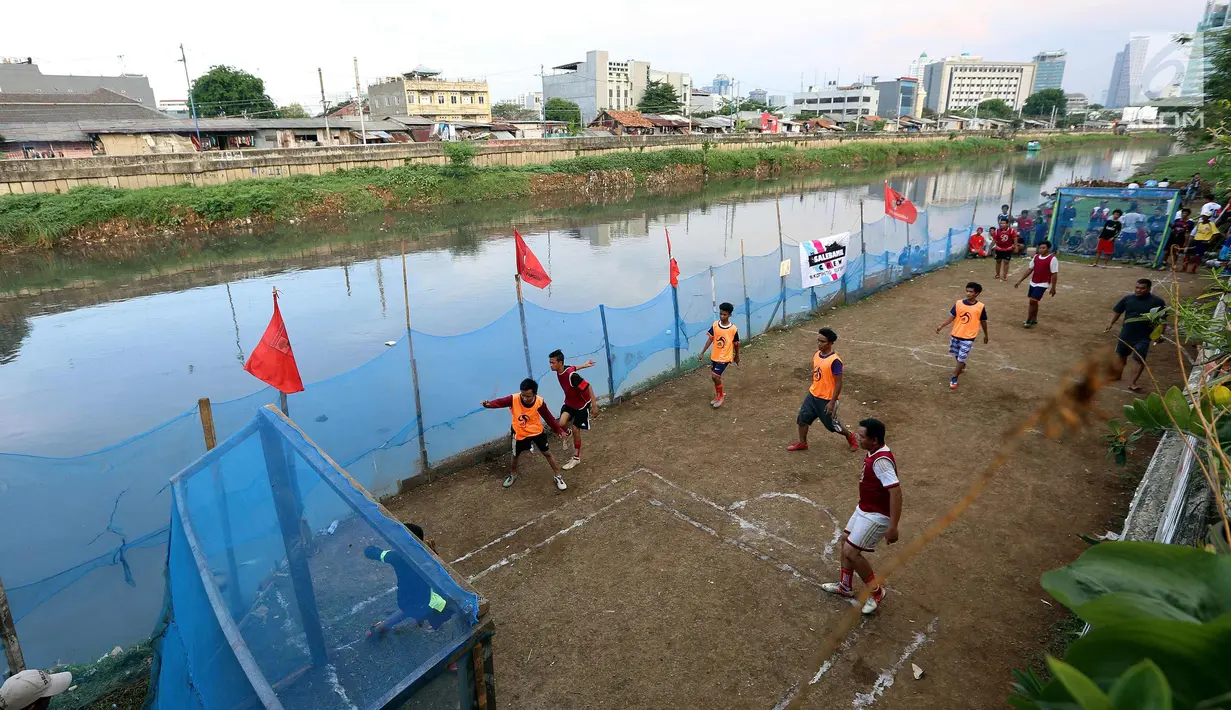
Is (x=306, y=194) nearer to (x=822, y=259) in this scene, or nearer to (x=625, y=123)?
(x=822, y=259)

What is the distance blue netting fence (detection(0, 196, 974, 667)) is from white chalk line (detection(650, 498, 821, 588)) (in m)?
2.73

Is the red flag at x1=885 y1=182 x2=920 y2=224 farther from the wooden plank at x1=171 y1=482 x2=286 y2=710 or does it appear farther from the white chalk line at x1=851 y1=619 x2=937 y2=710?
the wooden plank at x1=171 y1=482 x2=286 y2=710

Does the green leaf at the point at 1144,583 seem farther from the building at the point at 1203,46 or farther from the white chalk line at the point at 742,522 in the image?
the building at the point at 1203,46

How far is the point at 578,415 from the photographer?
8.02m

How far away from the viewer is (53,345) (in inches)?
521

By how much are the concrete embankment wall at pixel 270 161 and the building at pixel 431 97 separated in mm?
29359

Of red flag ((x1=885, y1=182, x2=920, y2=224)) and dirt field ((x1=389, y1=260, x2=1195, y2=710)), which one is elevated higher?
red flag ((x1=885, y1=182, x2=920, y2=224))

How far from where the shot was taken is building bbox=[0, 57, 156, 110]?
5391cm

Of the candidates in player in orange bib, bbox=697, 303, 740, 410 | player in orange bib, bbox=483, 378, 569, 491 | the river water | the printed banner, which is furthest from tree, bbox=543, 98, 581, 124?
player in orange bib, bbox=483, 378, 569, 491

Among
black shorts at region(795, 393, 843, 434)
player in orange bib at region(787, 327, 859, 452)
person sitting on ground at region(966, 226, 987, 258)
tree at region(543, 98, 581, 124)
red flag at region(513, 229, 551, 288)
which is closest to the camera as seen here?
player in orange bib at region(787, 327, 859, 452)

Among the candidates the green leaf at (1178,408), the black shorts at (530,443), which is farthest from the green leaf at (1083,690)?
the black shorts at (530,443)

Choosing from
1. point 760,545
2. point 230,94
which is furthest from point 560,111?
point 760,545

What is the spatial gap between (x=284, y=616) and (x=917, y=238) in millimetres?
20335

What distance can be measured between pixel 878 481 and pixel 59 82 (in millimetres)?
78041
